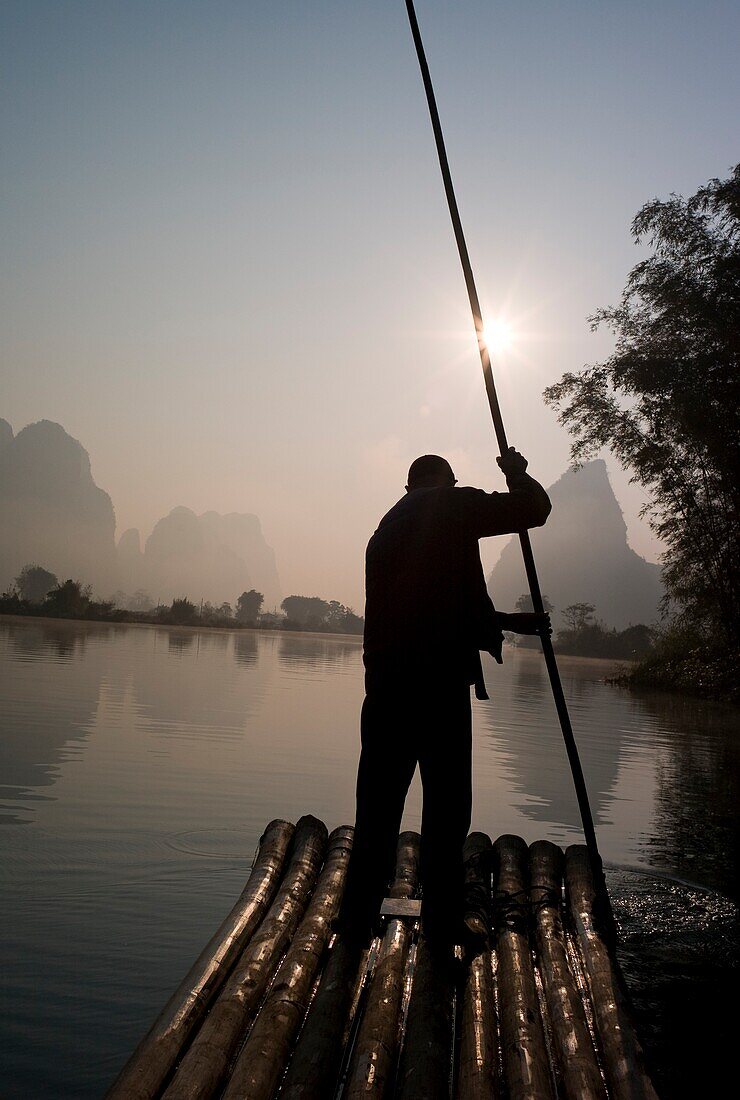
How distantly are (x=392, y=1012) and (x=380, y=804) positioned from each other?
883 mm

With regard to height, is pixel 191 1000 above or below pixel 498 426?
below

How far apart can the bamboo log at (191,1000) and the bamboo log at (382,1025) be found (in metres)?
0.52

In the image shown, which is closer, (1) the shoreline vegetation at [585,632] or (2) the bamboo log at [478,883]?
(2) the bamboo log at [478,883]

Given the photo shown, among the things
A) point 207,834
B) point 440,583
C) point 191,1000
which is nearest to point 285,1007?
point 191,1000

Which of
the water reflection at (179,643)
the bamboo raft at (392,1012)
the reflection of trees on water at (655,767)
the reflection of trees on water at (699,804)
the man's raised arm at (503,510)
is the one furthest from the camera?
the water reflection at (179,643)

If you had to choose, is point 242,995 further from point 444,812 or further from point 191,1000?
point 444,812

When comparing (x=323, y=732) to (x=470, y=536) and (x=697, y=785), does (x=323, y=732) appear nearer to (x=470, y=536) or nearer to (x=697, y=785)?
(x=697, y=785)

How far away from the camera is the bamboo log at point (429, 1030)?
226 centimetres

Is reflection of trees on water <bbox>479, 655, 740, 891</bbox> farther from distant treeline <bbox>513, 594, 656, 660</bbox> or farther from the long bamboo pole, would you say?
distant treeline <bbox>513, 594, 656, 660</bbox>

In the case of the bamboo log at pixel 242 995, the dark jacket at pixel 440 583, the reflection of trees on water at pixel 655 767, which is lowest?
the reflection of trees on water at pixel 655 767

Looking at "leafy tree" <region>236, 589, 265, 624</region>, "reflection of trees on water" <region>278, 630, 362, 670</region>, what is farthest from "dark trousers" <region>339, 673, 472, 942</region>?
"leafy tree" <region>236, 589, 265, 624</region>

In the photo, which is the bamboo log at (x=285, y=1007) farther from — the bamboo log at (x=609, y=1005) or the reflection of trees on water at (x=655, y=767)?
the reflection of trees on water at (x=655, y=767)

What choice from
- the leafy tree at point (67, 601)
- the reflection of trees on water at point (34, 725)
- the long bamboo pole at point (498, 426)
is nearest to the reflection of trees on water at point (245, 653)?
the reflection of trees on water at point (34, 725)

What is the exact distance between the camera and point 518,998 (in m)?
2.85
